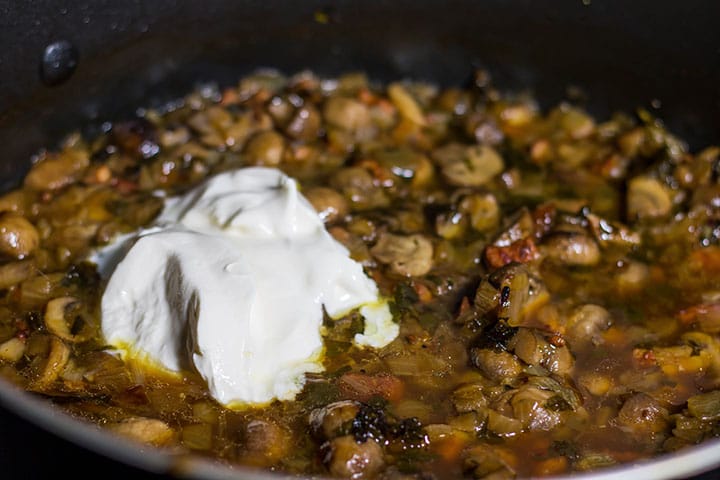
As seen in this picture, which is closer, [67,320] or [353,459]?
[353,459]

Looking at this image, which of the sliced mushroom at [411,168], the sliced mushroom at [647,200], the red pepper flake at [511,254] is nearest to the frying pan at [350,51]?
the sliced mushroom at [647,200]

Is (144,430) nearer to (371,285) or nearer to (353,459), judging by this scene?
(353,459)

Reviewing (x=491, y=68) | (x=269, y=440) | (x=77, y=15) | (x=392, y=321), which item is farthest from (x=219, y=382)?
(x=491, y=68)

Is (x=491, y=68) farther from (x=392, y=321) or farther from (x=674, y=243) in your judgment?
(x=392, y=321)

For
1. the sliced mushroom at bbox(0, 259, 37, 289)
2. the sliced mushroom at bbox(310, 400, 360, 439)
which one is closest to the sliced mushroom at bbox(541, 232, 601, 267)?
the sliced mushroom at bbox(310, 400, 360, 439)

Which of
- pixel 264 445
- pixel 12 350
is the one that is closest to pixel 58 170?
pixel 12 350

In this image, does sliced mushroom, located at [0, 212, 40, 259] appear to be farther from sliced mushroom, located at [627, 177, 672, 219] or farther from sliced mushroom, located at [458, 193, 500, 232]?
sliced mushroom, located at [627, 177, 672, 219]

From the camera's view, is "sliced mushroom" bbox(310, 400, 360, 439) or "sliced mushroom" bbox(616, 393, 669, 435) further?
"sliced mushroom" bbox(616, 393, 669, 435)
